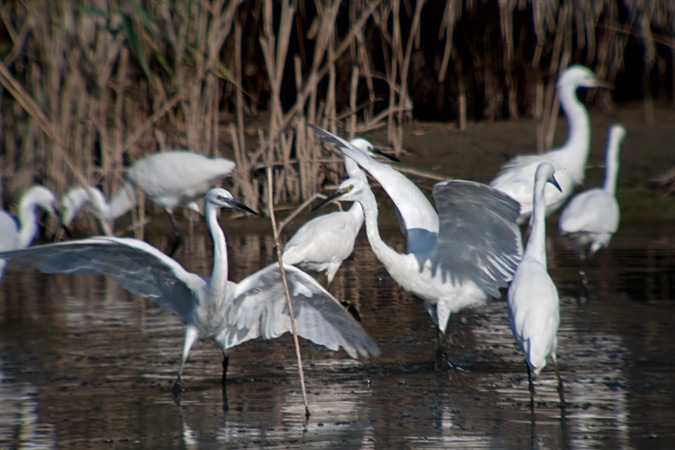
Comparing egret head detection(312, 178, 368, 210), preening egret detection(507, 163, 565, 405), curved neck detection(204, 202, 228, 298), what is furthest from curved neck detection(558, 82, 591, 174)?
curved neck detection(204, 202, 228, 298)

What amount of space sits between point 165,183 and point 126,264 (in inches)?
182

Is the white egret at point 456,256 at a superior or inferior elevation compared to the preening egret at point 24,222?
inferior

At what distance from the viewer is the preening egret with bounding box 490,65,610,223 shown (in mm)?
8875

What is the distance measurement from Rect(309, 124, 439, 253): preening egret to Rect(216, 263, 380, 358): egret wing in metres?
1.14

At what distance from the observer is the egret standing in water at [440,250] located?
20.4 ft

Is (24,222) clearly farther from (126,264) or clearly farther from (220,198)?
(126,264)

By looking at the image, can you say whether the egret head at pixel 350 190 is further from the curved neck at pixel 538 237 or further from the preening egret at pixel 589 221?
the preening egret at pixel 589 221

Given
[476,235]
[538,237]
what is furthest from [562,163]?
[538,237]

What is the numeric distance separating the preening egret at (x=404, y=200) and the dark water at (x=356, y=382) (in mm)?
761

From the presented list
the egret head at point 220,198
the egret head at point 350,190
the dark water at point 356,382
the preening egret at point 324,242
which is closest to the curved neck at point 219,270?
the egret head at point 220,198

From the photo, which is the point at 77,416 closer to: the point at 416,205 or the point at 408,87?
the point at 416,205

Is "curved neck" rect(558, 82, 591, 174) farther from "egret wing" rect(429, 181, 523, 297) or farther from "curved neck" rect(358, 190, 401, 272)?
"curved neck" rect(358, 190, 401, 272)

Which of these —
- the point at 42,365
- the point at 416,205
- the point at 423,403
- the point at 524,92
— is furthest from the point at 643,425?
the point at 524,92

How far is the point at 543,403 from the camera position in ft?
16.9
